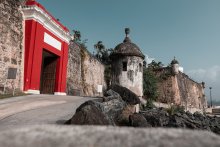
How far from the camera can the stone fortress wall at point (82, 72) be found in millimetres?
18142

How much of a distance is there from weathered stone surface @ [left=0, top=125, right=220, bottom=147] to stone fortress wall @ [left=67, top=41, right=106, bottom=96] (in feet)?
51.2

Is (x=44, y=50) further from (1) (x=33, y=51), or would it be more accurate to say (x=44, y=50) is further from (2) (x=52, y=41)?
(1) (x=33, y=51)

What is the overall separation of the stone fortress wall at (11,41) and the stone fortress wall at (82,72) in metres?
5.88

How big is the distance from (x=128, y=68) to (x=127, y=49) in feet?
3.14

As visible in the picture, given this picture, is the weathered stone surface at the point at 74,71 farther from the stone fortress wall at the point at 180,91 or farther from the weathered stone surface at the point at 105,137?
the weathered stone surface at the point at 105,137

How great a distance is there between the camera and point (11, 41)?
11.5 m

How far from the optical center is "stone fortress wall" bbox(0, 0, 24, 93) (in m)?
10.8

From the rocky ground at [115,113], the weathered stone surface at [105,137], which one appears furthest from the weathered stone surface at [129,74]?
the weathered stone surface at [105,137]

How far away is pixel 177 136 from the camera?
1560 millimetres

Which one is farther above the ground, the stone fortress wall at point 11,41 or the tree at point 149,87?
the stone fortress wall at point 11,41

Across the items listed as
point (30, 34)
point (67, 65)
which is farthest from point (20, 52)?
point (67, 65)

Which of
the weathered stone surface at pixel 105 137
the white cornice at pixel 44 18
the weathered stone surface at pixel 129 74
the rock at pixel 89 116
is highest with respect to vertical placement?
the white cornice at pixel 44 18

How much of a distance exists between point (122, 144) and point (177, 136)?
1.41 ft

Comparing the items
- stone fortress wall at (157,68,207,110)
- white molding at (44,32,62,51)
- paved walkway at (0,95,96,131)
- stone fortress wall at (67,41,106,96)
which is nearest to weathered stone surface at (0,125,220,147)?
paved walkway at (0,95,96,131)
